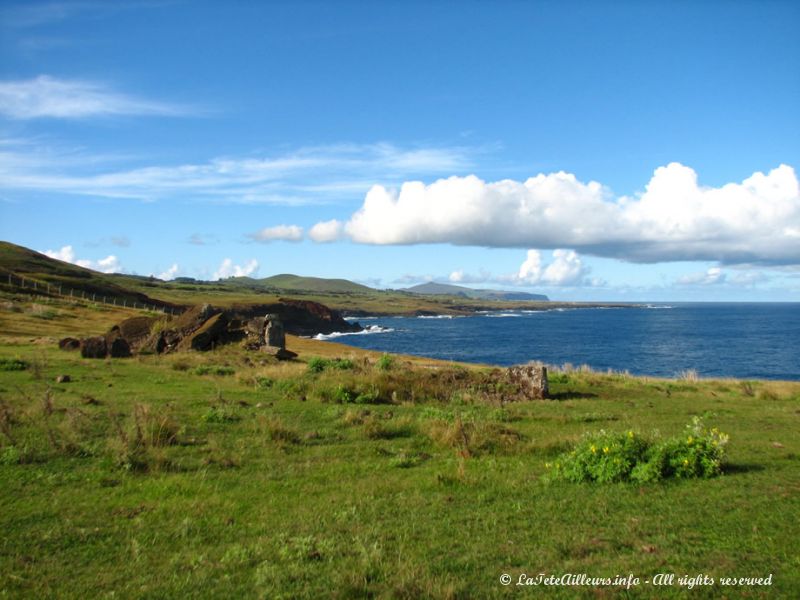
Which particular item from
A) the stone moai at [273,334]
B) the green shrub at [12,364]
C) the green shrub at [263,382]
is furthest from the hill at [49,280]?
the green shrub at [263,382]

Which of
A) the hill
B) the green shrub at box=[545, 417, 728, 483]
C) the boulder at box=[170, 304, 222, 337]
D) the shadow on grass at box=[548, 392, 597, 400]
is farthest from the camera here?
the hill

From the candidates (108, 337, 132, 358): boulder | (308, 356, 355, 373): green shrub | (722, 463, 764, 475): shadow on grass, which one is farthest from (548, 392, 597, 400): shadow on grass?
(108, 337, 132, 358): boulder

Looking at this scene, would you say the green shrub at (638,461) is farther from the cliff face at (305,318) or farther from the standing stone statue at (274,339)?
the cliff face at (305,318)

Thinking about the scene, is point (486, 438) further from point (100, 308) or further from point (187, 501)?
point (100, 308)

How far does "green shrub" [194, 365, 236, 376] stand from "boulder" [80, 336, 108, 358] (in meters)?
5.46

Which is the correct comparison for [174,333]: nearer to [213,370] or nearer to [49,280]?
[213,370]

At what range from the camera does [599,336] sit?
376 ft

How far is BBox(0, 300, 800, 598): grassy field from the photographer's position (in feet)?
20.2

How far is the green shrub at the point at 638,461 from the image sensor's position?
381 inches

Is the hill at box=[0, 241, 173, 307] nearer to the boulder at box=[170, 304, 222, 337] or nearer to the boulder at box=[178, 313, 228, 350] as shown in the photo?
the boulder at box=[170, 304, 222, 337]

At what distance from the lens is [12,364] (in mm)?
20438

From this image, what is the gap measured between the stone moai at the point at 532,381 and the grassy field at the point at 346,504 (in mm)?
4100

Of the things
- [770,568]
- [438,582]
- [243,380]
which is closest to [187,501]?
[438,582]

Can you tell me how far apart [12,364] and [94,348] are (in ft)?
17.1
